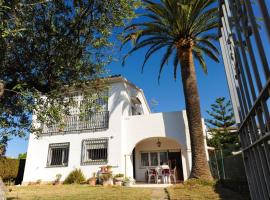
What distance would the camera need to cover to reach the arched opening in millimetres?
19730

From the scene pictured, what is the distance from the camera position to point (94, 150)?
18.9 metres

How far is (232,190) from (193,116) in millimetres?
4637

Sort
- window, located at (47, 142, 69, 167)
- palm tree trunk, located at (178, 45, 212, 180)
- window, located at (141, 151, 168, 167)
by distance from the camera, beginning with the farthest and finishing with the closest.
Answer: window, located at (141, 151, 168, 167), window, located at (47, 142, 69, 167), palm tree trunk, located at (178, 45, 212, 180)

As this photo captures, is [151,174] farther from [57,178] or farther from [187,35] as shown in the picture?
[187,35]

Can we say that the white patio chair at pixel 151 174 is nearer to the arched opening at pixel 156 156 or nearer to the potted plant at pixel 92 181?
the arched opening at pixel 156 156

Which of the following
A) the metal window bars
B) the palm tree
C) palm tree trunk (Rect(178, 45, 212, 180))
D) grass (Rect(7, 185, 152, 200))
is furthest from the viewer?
the metal window bars

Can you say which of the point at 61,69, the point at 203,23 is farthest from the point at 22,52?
the point at 203,23

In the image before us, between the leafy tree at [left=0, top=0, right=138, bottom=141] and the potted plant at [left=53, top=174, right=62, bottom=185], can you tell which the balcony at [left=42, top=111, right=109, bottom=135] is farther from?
the leafy tree at [left=0, top=0, right=138, bottom=141]

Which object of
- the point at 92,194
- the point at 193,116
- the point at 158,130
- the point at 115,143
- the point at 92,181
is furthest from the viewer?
the point at 115,143

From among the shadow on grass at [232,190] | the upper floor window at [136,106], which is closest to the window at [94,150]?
the upper floor window at [136,106]

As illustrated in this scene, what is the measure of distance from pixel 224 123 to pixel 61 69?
2897 cm

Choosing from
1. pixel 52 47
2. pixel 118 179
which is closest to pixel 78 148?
pixel 118 179

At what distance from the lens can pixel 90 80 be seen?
32.0ft

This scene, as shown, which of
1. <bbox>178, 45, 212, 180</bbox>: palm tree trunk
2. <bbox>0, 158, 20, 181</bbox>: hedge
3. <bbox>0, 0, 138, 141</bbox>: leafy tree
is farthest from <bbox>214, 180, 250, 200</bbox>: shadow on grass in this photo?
<bbox>0, 158, 20, 181</bbox>: hedge
